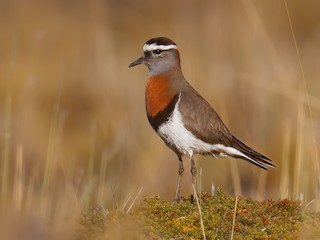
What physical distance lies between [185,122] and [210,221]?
76.6 inches

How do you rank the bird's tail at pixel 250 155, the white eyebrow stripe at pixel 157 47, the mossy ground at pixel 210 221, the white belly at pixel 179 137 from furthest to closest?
the white eyebrow stripe at pixel 157 47 → the bird's tail at pixel 250 155 → the white belly at pixel 179 137 → the mossy ground at pixel 210 221

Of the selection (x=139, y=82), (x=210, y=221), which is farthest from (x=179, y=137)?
(x=139, y=82)

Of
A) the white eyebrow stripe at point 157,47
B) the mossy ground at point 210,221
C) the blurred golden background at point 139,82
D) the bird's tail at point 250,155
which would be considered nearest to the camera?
the mossy ground at point 210,221

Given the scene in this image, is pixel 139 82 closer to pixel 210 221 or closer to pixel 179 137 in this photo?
pixel 179 137

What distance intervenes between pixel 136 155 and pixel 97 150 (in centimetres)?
147

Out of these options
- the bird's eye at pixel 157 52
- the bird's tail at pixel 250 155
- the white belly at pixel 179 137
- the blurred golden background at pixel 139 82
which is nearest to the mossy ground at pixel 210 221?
the white belly at pixel 179 137

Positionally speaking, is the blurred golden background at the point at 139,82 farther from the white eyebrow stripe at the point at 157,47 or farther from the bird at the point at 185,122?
the white eyebrow stripe at the point at 157,47

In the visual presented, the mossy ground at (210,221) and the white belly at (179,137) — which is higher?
the white belly at (179,137)

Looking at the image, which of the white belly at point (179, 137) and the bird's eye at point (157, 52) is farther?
the bird's eye at point (157, 52)

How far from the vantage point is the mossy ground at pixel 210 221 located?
18.0 feet

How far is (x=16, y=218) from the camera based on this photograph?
182 inches

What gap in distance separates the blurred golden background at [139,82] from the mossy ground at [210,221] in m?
2.11

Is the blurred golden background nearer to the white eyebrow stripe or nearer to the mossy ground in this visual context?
the white eyebrow stripe

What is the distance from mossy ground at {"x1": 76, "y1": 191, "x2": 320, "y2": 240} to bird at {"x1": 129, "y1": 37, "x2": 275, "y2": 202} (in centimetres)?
135
